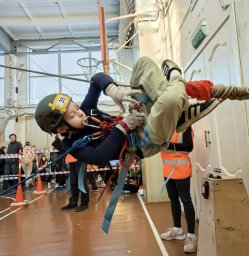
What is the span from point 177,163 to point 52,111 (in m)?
1.36

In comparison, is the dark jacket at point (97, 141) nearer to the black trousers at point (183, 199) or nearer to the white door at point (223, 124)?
the white door at point (223, 124)

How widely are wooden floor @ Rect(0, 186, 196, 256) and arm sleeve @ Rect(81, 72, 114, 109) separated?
54.7 inches

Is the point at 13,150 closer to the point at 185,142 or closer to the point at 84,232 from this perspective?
the point at 84,232

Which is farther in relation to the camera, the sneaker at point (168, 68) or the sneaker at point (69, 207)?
the sneaker at point (69, 207)

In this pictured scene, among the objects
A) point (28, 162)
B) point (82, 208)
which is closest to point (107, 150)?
point (82, 208)

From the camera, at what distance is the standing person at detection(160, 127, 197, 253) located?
7.34ft

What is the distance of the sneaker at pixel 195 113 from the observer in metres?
1.21

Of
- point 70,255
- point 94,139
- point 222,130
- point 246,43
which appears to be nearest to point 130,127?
point 94,139

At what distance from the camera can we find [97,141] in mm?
1334

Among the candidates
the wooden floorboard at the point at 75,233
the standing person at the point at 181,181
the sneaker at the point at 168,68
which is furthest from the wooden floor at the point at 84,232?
the sneaker at the point at 168,68

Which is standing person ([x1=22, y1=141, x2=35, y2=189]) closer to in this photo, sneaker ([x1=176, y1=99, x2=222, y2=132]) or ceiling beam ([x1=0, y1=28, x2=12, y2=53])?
ceiling beam ([x1=0, y1=28, x2=12, y2=53])

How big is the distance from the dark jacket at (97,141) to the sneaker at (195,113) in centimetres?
28

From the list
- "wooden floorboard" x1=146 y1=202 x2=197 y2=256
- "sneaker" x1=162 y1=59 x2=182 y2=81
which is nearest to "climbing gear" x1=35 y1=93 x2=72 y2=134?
"sneaker" x1=162 y1=59 x2=182 y2=81

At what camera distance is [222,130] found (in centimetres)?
213
